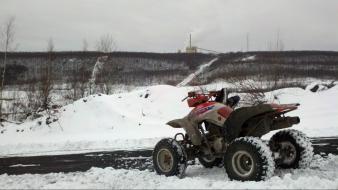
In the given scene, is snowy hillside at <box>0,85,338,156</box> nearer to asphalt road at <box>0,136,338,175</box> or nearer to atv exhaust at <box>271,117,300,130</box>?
asphalt road at <box>0,136,338,175</box>

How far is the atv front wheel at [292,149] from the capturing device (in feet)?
25.3

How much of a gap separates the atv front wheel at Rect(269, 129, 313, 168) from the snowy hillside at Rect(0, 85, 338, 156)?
22.8ft

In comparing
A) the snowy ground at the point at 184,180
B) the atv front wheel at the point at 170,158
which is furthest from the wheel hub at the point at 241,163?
the atv front wheel at the point at 170,158

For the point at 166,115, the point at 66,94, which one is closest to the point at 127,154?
the point at 166,115

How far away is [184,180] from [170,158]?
113cm

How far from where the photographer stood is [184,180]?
7.06m

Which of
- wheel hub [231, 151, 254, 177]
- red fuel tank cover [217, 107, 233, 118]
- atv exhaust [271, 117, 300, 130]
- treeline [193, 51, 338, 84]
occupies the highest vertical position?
treeline [193, 51, 338, 84]

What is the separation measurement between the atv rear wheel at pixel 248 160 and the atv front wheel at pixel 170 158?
3.41ft

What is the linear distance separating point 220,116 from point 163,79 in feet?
159

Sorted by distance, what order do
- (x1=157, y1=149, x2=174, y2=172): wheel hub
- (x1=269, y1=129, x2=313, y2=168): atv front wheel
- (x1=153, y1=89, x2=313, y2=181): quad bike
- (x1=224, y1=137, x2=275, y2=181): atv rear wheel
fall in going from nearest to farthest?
(x1=224, y1=137, x2=275, y2=181): atv rear wheel → (x1=153, y1=89, x2=313, y2=181): quad bike → (x1=269, y1=129, x2=313, y2=168): atv front wheel → (x1=157, y1=149, x2=174, y2=172): wheel hub

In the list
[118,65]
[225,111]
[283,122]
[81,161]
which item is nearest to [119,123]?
[81,161]

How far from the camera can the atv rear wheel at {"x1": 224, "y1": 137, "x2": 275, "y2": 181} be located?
653cm

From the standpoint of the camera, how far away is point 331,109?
923 inches

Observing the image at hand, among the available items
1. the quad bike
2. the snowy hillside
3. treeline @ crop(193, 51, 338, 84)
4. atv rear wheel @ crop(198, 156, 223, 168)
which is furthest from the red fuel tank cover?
treeline @ crop(193, 51, 338, 84)
